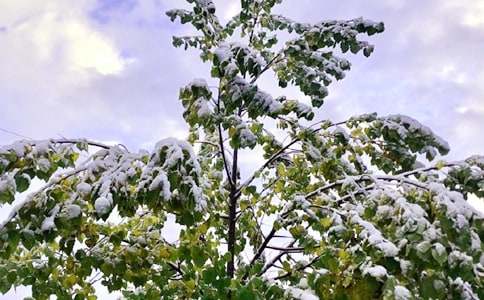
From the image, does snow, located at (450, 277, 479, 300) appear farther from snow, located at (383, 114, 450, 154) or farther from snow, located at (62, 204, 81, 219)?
snow, located at (62, 204, 81, 219)

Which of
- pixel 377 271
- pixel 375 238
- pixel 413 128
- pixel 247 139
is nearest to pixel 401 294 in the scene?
pixel 377 271

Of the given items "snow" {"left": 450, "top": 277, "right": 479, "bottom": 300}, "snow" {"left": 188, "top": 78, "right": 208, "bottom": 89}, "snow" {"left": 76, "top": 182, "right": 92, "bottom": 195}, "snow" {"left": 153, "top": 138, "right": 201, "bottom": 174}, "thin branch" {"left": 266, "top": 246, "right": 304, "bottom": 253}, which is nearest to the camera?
"snow" {"left": 450, "top": 277, "right": 479, "bottom": 300}

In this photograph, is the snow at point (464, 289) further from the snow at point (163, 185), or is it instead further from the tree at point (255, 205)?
the snow at point (163, 185)

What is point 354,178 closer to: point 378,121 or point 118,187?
point 378,121

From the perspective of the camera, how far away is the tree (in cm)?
194

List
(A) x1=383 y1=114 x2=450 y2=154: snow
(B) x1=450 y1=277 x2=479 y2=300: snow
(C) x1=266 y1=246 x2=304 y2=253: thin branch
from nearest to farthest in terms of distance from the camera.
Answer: (B) x1=450 y1=277 x2=479 y2=300: snow → (A) x1=383 y1=114 x2=450 y2=154: snow → (C) x1=266 y1=246 x2=304 y2=253: thin branch

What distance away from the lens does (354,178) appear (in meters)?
2.71

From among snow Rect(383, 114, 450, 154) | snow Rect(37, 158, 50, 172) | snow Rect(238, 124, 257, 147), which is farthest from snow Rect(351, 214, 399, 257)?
snow Rect(37, 158, 50, 172)

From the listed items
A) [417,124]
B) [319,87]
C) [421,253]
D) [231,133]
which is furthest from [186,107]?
[421,253]

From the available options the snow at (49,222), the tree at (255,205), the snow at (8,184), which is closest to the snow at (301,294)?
the tree at (255,205)

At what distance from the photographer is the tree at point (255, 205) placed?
6.35 ft

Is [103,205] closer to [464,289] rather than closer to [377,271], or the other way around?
[377,271]

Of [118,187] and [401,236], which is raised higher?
[118,187]

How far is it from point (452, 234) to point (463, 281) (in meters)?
0.17
